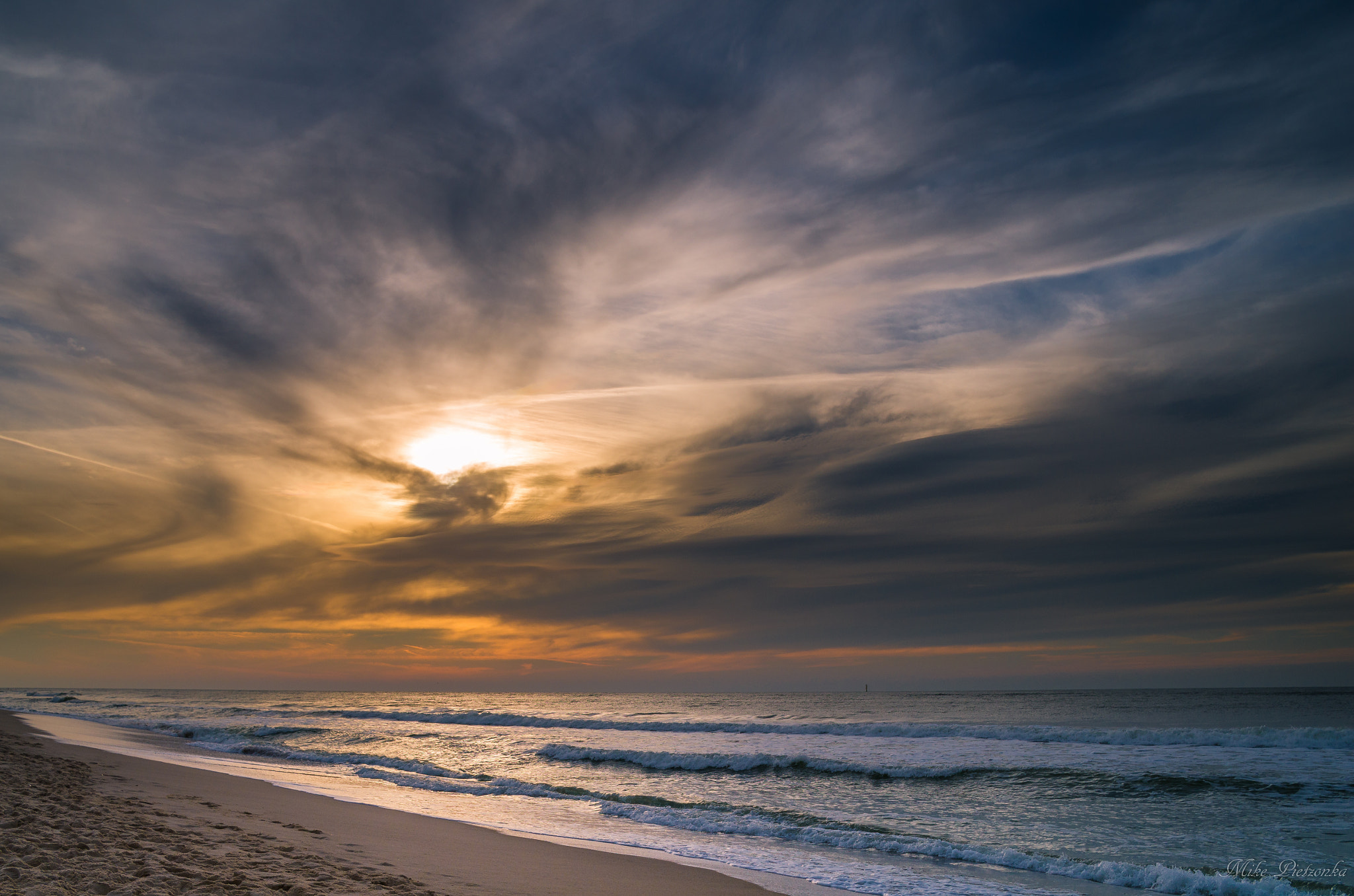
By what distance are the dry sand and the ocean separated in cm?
192

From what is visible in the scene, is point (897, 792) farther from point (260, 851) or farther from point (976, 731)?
point (976, 731)

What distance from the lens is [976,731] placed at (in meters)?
34.0

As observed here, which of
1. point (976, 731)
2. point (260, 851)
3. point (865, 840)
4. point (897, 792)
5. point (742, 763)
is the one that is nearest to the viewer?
point (260, 851)

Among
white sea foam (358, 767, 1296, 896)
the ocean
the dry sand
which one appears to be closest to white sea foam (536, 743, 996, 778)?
the ocean

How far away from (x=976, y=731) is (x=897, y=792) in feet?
56.6

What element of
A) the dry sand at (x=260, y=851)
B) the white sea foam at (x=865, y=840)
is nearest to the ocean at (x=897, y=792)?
the white sea foam at (x=865, y=840)

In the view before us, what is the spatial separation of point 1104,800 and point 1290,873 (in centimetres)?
699

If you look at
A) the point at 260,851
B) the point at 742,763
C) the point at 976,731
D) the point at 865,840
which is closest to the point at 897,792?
the point at 865,840

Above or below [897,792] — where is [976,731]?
below

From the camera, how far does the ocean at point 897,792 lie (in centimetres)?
1166

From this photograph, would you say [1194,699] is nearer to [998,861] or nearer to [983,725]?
[983,725]

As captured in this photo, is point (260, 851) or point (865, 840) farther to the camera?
point (865, 840)

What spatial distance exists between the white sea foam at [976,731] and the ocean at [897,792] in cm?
18

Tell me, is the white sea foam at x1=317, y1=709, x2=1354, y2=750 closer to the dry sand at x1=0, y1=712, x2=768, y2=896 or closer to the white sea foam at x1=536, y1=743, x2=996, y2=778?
the white sea foam at x1=536, y1=743, x2=996, y2=778
